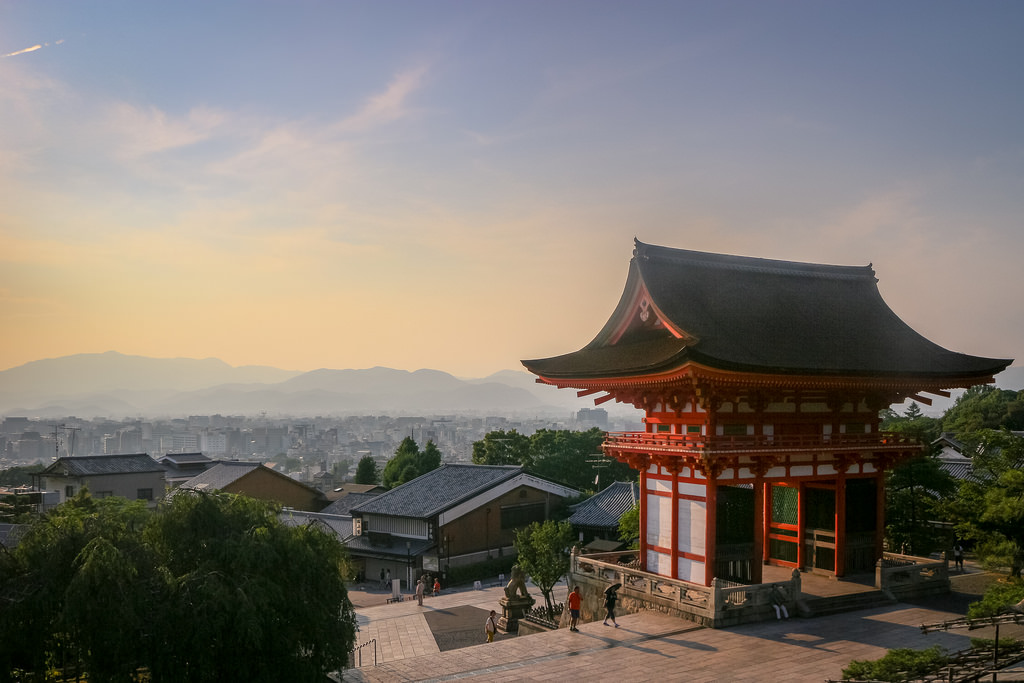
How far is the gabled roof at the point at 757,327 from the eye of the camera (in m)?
22.4

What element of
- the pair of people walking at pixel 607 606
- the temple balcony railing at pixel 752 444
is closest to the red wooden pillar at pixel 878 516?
the temple balcony railing at pixel 752 444

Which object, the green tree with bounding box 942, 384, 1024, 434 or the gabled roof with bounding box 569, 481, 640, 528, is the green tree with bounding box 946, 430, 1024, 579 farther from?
the green tree with bounding box 942, 384, 1024, 434

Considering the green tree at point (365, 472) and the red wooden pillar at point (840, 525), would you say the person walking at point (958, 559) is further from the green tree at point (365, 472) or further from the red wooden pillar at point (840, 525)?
the green tree at point (365, 472)

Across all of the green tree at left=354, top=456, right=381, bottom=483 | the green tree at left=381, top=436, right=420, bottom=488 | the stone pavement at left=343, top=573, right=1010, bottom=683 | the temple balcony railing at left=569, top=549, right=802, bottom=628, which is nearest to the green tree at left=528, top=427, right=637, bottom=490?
the green tree at left=381, top=436, right=420, bottom=488

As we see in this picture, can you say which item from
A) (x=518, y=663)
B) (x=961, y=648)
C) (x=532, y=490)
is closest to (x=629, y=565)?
(x=518, y=663)

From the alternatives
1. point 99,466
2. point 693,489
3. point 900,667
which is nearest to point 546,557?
point 693,489

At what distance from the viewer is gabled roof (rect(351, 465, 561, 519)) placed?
148ft

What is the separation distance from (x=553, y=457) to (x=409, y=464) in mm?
12818

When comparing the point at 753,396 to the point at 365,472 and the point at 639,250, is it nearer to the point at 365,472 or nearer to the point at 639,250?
the point at 639,250

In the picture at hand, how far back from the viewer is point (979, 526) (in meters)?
22.5

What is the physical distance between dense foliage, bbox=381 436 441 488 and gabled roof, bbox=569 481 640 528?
1982 centimetres

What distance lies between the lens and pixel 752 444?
21969mm

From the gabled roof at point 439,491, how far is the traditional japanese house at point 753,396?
2067 cm

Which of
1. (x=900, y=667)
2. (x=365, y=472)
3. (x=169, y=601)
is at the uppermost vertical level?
(x=169, y=601)
